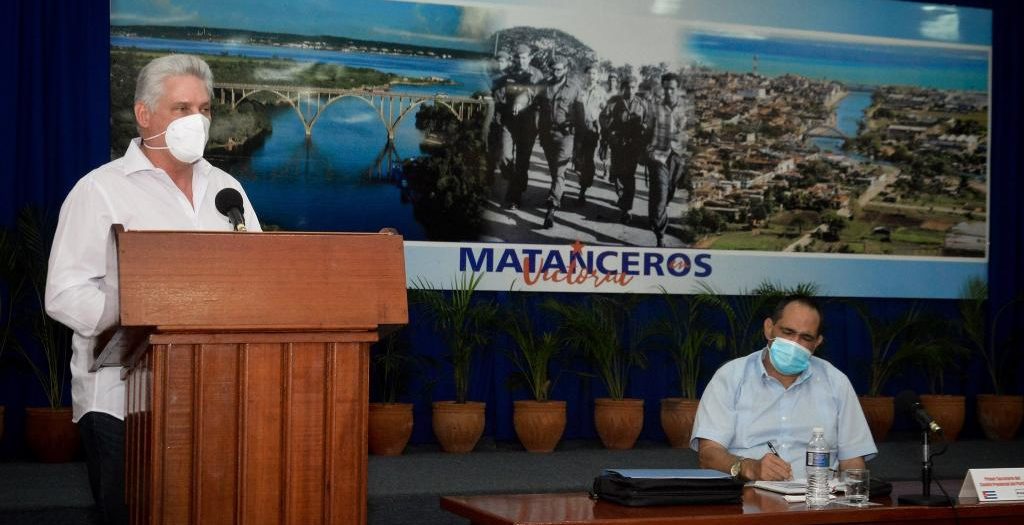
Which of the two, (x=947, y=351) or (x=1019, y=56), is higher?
(x=1019, y=56)

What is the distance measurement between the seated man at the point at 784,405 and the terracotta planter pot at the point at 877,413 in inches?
157

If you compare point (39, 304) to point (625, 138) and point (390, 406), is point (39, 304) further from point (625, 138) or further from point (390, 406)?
point (625, 138)

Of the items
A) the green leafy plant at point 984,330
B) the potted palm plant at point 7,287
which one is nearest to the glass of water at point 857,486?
the potted palm plant at point 7,287

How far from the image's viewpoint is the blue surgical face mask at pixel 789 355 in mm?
4156

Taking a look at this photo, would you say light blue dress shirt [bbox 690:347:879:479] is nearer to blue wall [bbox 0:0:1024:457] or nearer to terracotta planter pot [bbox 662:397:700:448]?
terracotta planter pot [bbox 662:397:700:448]

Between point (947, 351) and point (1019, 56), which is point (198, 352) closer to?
point (947, 351)

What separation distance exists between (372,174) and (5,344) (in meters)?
2.33

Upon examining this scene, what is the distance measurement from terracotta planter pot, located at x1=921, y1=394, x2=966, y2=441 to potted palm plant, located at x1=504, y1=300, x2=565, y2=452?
8.67ft

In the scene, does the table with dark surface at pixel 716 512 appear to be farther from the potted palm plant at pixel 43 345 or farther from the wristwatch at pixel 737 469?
the potted palm plant at pixel 43 345

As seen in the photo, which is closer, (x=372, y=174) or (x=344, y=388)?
(x=344, y=388)

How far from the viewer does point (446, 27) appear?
7.67 metres

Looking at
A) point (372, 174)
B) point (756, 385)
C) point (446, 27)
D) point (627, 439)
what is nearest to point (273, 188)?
point (372, 174)

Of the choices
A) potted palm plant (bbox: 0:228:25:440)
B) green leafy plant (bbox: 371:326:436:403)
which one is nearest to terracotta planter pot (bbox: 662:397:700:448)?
green leafy plant (bbox: 371:326:436:403)

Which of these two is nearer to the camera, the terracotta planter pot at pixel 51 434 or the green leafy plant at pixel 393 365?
the terracotta planter pot at pixel 51 434
